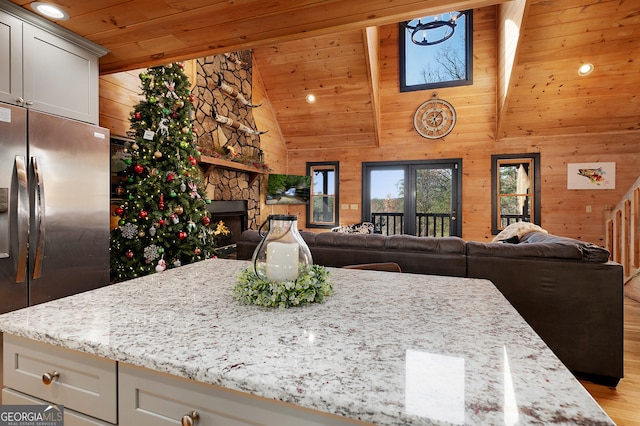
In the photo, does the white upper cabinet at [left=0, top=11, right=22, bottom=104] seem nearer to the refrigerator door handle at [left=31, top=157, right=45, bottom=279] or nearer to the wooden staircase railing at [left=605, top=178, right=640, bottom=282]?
the refrigerator door handle at [left=31, top=157, right=45, bottom=279]

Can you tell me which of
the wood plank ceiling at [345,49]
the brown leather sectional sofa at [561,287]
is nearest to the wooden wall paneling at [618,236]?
the wood plank ceiling at [345,49]

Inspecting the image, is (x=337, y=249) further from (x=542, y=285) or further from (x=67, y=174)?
(x=67, y=174)

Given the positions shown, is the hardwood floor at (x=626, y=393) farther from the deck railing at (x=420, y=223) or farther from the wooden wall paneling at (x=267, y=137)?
the wooden wall paneling at (x=267, y=137)

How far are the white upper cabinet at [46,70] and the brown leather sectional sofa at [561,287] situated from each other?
2775 millimetres

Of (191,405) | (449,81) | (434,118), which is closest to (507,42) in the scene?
(449,81)

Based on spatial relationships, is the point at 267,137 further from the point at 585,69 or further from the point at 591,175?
the point at 591,175

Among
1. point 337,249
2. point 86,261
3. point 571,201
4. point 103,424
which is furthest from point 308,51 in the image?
point 103,424

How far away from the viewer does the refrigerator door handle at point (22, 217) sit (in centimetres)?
191

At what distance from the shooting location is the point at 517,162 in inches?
236

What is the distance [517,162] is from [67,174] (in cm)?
660

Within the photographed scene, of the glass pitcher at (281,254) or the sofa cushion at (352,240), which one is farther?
the sofa cushion at (352,240)

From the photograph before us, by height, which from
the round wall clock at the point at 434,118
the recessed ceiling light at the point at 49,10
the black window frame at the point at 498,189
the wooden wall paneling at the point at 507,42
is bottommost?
the black window frame at the point at 498,189

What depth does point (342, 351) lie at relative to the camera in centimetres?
70

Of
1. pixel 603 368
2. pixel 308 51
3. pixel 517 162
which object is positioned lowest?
pixel 603 368
